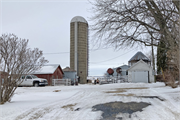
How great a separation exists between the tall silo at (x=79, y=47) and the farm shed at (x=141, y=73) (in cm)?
1452

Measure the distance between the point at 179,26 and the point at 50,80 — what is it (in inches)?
925

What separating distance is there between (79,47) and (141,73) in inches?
666

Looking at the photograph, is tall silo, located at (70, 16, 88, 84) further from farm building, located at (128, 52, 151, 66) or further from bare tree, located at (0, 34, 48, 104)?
bare tree, located at (0, 34, 48, 104)

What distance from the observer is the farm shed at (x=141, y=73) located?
31938 millimetres

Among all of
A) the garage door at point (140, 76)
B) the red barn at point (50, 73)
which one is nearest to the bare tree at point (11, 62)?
the red barn at point (50, 73)

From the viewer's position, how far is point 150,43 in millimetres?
10430

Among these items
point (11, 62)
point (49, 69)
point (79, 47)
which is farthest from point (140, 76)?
point (11, 62)

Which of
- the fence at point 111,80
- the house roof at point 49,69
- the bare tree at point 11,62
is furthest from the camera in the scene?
the house roof at point 49,69

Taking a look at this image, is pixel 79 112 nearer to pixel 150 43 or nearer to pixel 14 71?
pixel 14 71

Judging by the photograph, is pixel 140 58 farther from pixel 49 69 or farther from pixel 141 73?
pixel 49 69

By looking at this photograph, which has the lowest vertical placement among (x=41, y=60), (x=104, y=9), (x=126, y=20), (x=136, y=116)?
(x=136, y=116)

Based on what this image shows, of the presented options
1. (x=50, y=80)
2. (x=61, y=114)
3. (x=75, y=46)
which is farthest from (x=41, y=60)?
(x=75, y=46)

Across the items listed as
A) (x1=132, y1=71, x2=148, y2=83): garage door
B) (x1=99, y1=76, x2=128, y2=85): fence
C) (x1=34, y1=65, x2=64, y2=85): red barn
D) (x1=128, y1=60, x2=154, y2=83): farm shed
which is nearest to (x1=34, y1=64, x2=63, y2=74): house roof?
(x1=34, y1=65, x2=64, y2=85): red barn

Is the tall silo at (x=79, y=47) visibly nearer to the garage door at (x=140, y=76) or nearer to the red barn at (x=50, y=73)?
the red barn at (x=50, y=73)
